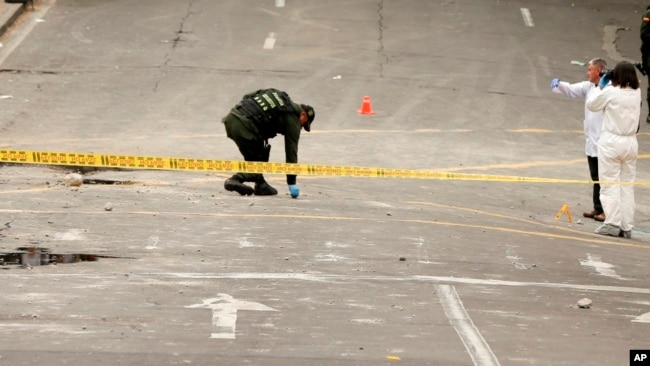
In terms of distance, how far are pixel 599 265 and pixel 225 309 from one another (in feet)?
13.4

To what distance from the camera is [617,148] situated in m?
13.7

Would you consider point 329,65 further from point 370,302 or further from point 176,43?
point 370,302

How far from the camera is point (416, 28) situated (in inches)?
965

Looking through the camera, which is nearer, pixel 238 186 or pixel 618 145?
pixel 618 145

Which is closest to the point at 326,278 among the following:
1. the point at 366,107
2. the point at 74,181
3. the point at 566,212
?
the point at 74,181

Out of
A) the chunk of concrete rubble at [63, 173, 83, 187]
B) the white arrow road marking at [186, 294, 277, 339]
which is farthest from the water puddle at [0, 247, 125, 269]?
the chunk of concrete rubble at [63, 173, 83, 187]

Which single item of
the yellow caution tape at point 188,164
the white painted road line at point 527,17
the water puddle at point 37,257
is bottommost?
the water puddle at point 37,257

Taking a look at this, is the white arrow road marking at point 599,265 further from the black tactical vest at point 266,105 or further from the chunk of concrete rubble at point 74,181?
the chunk of concrete rubble at point 74,181

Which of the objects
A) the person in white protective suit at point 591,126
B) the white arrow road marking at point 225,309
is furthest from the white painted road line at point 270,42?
the white arrow road marking at point 225,309

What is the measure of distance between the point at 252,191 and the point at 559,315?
5.26 metres

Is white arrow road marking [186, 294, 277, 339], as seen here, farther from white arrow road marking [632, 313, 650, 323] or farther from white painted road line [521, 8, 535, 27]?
white painted road line [521, 8, 535, 27]

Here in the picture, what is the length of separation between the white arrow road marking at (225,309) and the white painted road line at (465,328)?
1247 mm

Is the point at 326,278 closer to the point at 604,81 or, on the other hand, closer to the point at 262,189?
the point at 262,189

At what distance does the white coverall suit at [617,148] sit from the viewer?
536 inches
